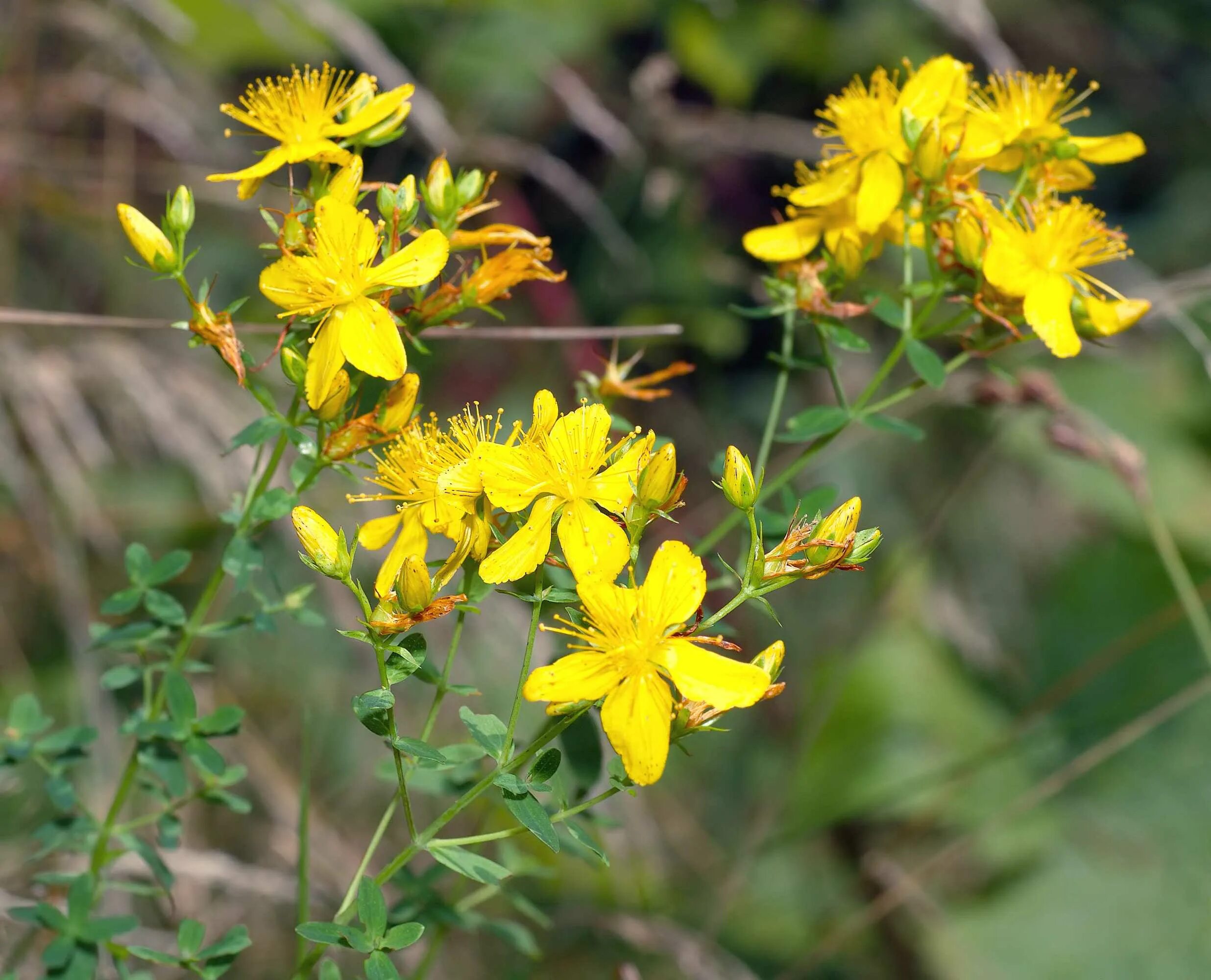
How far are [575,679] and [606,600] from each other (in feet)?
0.20

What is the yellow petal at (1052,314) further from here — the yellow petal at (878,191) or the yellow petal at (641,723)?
the yellow petal at (641,723)

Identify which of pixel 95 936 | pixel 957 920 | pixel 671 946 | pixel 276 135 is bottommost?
pixel 957 920

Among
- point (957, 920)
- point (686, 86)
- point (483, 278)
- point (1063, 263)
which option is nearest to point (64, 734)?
point (483, 278)

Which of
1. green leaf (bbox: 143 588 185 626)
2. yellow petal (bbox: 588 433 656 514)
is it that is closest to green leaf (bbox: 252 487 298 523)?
green leaf (bbox: 143 588 185 626)

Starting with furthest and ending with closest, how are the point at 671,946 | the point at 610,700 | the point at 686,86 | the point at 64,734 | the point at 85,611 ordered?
the point at 686,86
the point at 85,611
the point at 671,946
the point at 64,734
the point at 610,700

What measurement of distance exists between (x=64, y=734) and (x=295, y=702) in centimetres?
100

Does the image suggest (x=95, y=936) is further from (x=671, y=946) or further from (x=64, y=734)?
(x=671, y=946)

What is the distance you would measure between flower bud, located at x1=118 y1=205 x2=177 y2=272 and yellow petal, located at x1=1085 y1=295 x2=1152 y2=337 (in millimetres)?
877

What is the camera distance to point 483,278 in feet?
3.16

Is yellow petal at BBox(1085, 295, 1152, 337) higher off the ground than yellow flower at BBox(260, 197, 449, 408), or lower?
lower

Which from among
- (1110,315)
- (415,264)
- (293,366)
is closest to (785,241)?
(1110,315)

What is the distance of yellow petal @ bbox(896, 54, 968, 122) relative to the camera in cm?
105

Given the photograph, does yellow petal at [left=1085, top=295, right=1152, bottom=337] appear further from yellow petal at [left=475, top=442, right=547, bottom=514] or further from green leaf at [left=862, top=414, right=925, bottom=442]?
yellow petal at [left=475, top=442, right=547, bottom=514]

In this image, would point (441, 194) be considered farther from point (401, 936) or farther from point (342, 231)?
point (401, 936)
